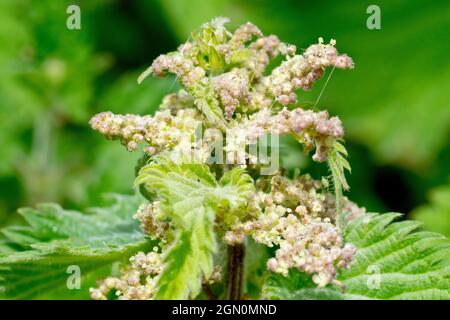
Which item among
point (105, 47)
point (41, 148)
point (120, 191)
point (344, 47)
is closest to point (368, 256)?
point (120, 191)

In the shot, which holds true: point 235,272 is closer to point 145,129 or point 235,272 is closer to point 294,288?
point 294,288

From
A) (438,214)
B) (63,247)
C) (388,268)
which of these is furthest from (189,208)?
(438,214)

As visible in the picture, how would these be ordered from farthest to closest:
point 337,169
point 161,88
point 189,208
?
point 161,88, point 337,169, point 189,208

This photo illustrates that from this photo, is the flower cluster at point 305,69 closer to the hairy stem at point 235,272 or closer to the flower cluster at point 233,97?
the flower cluster at point 233,97

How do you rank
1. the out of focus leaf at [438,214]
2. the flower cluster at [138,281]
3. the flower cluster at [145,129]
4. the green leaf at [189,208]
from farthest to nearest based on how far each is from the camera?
the out of focus leaf at [438,214], the flower cluster at [145,129], the flower cluster at [138,281], the green leaf at [189,208]

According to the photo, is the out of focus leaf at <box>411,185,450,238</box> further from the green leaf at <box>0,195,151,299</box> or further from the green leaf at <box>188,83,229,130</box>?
the green leaf at <box>188,83,229,130</box>

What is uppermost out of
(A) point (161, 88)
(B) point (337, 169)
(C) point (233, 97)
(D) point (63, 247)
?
(A) point (161, 88)

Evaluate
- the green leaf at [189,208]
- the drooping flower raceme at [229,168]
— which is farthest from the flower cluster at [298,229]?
the green leaf at [189,208]

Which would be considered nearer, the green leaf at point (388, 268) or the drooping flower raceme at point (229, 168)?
the drooping flower raceme at point (229, 168)

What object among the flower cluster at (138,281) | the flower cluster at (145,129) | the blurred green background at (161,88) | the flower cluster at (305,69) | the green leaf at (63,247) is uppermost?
the blurred green background at (161,88)

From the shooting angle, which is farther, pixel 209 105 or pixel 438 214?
pixel 438 214
